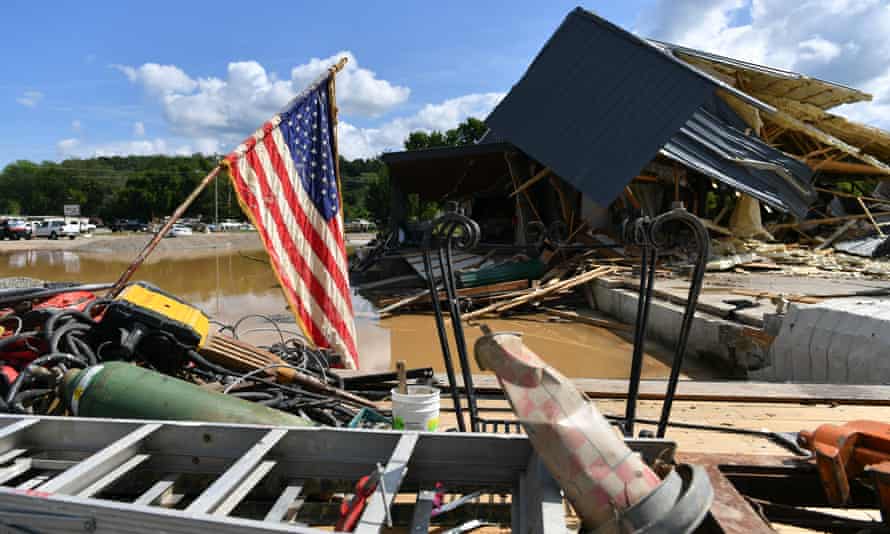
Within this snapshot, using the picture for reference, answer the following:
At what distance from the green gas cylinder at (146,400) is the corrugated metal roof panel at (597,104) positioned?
11510 millimetres

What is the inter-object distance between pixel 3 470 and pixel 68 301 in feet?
10.4

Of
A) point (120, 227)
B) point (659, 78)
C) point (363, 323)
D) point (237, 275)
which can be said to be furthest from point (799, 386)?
point (120, 227)

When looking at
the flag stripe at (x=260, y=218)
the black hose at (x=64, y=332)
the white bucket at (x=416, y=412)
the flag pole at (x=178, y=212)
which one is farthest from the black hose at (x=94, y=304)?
the white bucket at (x=416, y=412)

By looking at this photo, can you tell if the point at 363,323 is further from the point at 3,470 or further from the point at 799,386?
the point at 3,470

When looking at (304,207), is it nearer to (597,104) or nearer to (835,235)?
(597,104)

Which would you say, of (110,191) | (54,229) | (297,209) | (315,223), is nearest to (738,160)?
(315,223)

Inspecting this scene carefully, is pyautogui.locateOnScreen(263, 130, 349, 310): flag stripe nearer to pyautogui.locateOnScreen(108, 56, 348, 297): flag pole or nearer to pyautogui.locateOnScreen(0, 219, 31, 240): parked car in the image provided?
pyautogui.locateOnScreen(108, 56, 348, 297): flag pole

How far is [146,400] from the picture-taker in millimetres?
2949

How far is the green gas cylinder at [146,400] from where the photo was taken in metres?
2.92

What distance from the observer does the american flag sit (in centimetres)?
511

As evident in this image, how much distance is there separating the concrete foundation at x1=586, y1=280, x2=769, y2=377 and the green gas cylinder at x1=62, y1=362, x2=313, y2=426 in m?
6.97

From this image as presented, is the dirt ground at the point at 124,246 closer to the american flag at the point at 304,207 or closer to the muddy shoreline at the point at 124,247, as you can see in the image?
the muddy shoreline at the point at 124,247

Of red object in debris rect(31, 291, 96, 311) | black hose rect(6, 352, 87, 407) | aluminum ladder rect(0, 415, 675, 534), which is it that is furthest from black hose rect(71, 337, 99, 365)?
aluminum ladder rect(0, 415, 675, 534)

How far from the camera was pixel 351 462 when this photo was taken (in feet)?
7.33
